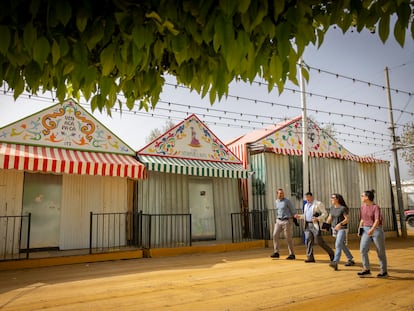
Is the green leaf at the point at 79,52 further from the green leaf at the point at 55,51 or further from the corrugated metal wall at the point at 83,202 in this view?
the corrugated metal wall at the point at 83,202

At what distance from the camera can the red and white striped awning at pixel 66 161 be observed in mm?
7664

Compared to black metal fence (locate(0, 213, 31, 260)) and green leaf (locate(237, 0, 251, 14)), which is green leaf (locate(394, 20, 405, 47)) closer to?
green leaf (locate(237, 0, 251, 14))

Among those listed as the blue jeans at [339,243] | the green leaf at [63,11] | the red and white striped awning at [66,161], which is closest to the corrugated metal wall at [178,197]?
the red and white striped awning at [66,161]

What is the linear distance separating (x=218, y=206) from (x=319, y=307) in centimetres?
783

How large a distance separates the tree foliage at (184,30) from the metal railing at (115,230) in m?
7.95

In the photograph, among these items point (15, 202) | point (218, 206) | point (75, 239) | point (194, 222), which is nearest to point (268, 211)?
point (218, 206)

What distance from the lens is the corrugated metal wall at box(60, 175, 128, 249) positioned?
371 inches

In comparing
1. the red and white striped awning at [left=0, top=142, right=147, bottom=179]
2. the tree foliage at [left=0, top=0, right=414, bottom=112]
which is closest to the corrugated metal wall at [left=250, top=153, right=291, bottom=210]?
the red and white striped awning at [left=0, top=142, right=147, bottom=179]

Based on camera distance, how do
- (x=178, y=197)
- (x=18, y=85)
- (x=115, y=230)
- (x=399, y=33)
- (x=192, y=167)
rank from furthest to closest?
(x=178, y=197) → (x=192, y=167) → (x=115, y=230) → (x=18, y=85) → (x=399, y=33)

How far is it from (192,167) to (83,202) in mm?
3490

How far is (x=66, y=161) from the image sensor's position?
8.23 metres

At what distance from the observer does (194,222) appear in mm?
11438

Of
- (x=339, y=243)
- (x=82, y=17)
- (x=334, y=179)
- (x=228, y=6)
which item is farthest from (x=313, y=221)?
(x=82, y=17)

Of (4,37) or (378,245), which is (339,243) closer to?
(378,245)
